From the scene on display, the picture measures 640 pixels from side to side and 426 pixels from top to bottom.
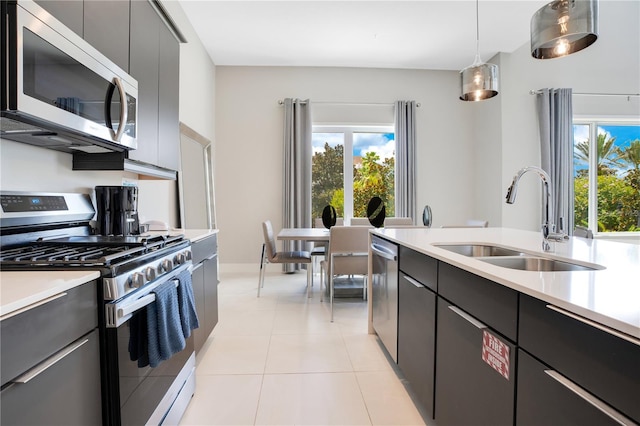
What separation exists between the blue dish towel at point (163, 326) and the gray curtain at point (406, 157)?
13.9 ft

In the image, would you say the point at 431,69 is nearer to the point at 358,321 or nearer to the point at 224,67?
the point at 224,67

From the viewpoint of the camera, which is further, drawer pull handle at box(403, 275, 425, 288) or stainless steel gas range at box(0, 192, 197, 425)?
drawer pull handle at box(403, 275, 425, 288)

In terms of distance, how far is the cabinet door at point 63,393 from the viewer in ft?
2.40

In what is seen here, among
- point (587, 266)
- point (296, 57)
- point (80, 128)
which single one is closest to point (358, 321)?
point (587, 266)

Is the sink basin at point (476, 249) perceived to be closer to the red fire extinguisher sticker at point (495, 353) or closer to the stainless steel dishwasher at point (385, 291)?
the stainless steel dishwasher at point (385, 291)

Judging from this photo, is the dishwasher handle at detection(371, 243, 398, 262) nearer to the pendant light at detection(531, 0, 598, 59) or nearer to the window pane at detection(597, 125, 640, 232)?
the pendant light at detection(531, 0, 598, 59)

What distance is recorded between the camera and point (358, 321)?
306 centimetres

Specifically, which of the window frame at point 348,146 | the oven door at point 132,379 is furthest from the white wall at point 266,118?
the oven door at point 132,379

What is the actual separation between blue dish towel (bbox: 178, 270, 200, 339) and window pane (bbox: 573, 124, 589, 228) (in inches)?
215

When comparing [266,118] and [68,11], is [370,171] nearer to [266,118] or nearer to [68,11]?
[266,118]

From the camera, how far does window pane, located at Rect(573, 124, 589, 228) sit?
4.95 meters

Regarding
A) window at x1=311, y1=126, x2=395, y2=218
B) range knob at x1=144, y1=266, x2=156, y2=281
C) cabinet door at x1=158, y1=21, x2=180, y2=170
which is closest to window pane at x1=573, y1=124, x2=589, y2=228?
window at x1=311, y1=126, x2=395, y2=218

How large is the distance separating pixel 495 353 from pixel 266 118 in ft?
15.7

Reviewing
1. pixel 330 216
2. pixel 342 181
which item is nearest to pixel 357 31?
pixel 342 181
